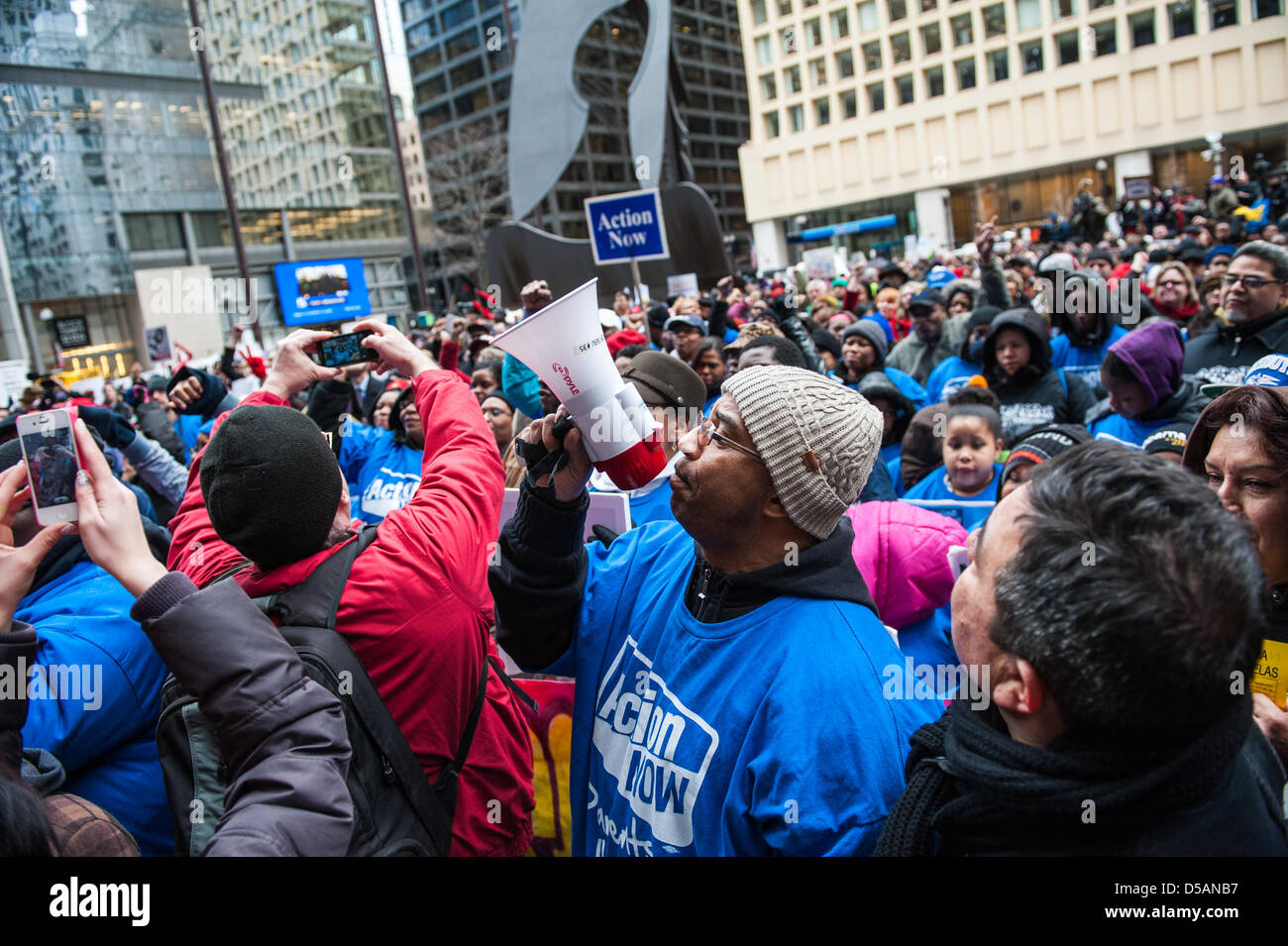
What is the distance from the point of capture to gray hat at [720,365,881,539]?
1617 millimetres

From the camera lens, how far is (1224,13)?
39344 millimetres

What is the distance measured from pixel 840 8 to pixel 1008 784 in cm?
5581

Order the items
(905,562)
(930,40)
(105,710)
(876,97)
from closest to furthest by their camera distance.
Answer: (105,710)
(905,562)
(930,40)
(876,97)

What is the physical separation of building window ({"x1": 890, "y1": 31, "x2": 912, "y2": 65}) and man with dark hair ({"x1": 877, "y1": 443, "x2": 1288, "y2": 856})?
55.6 metres

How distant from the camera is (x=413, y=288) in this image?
64.9m

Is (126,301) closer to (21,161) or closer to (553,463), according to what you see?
(21,161)

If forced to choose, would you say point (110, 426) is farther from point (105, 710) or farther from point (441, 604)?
point (441, 604)

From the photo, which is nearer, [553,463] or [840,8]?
[553,463]

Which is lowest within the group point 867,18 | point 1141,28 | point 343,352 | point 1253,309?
point 1253,309

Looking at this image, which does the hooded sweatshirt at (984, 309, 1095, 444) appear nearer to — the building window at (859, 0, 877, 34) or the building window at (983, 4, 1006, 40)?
the building window at (983, 4, 1006, 40)

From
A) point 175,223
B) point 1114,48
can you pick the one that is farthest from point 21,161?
point 1114,48

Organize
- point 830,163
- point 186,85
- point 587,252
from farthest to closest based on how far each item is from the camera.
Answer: point 830,163 < point 186,85 < point 587,252

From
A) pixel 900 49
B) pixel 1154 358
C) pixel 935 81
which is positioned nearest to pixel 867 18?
pixel 900 49

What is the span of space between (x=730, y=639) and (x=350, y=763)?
0.74 m
